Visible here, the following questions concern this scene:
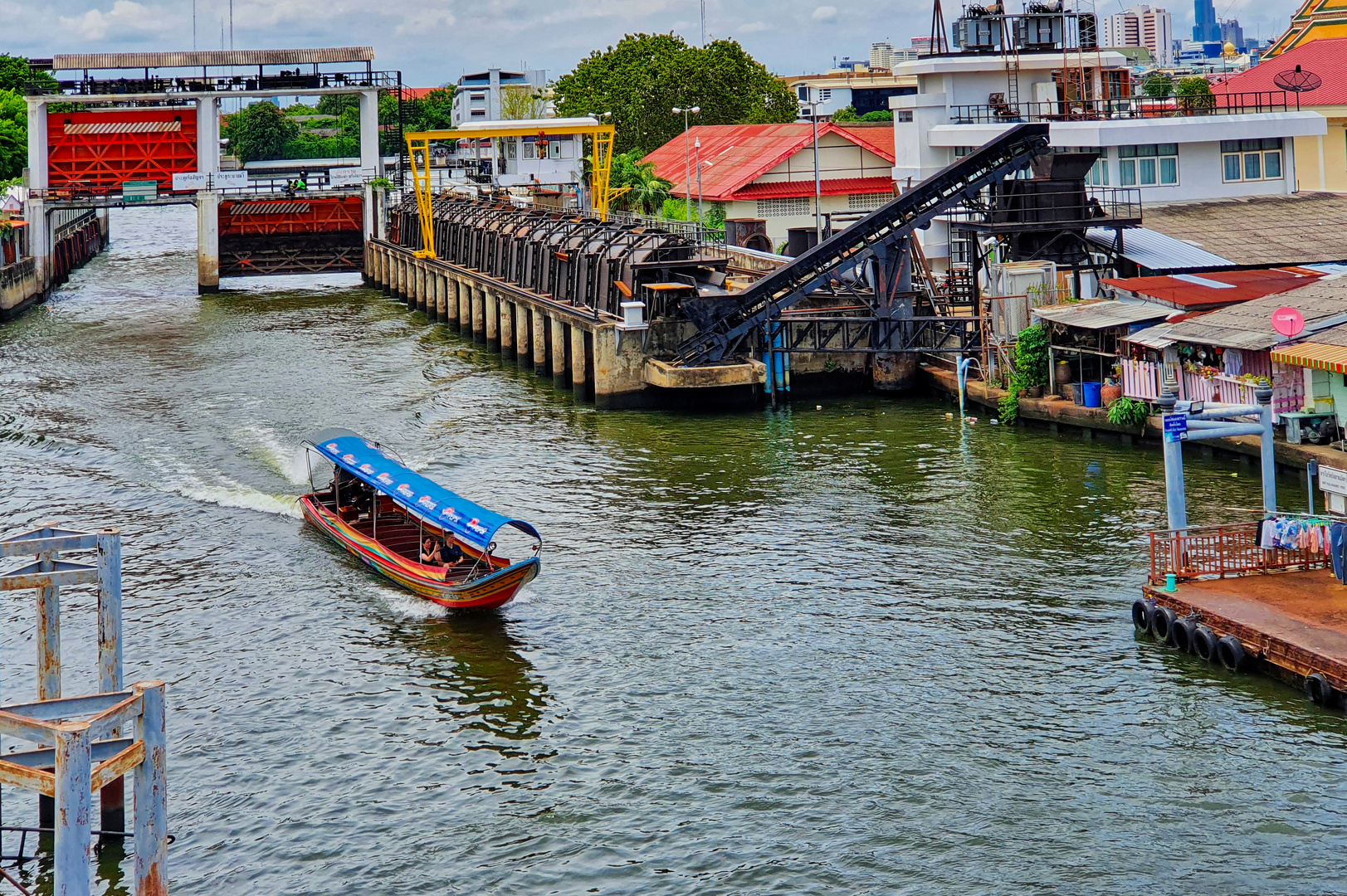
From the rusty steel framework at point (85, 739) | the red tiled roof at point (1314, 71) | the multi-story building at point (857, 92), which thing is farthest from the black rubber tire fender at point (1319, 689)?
the multi-story building at point (857, 92)

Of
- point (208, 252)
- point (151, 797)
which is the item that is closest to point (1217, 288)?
point (151, 797)

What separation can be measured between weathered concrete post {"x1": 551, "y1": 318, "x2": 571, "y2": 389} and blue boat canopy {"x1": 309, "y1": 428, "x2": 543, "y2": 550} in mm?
16018

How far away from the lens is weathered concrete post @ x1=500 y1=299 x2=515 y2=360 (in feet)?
201

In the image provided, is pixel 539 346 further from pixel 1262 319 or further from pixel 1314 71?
pixel 1314 71

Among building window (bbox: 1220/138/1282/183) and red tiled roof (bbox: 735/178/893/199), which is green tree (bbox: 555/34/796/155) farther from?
building window (bbox: 1220/138/1282/183)

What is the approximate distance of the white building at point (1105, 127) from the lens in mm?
54750

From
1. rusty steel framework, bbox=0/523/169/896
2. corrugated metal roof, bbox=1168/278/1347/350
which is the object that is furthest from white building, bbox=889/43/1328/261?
rusty steel framework, bbox=0/523/169/896

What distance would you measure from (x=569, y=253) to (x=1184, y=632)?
1397 inches

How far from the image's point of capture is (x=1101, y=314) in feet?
136

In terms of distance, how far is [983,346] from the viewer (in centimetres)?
4653

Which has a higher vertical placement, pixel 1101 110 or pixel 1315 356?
pixel 1101 110

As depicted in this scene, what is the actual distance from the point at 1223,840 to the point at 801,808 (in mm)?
5456

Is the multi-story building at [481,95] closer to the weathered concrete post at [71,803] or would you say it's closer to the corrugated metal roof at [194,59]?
the corrugated metal roof at [194,59]

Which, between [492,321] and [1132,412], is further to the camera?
[492,321]
